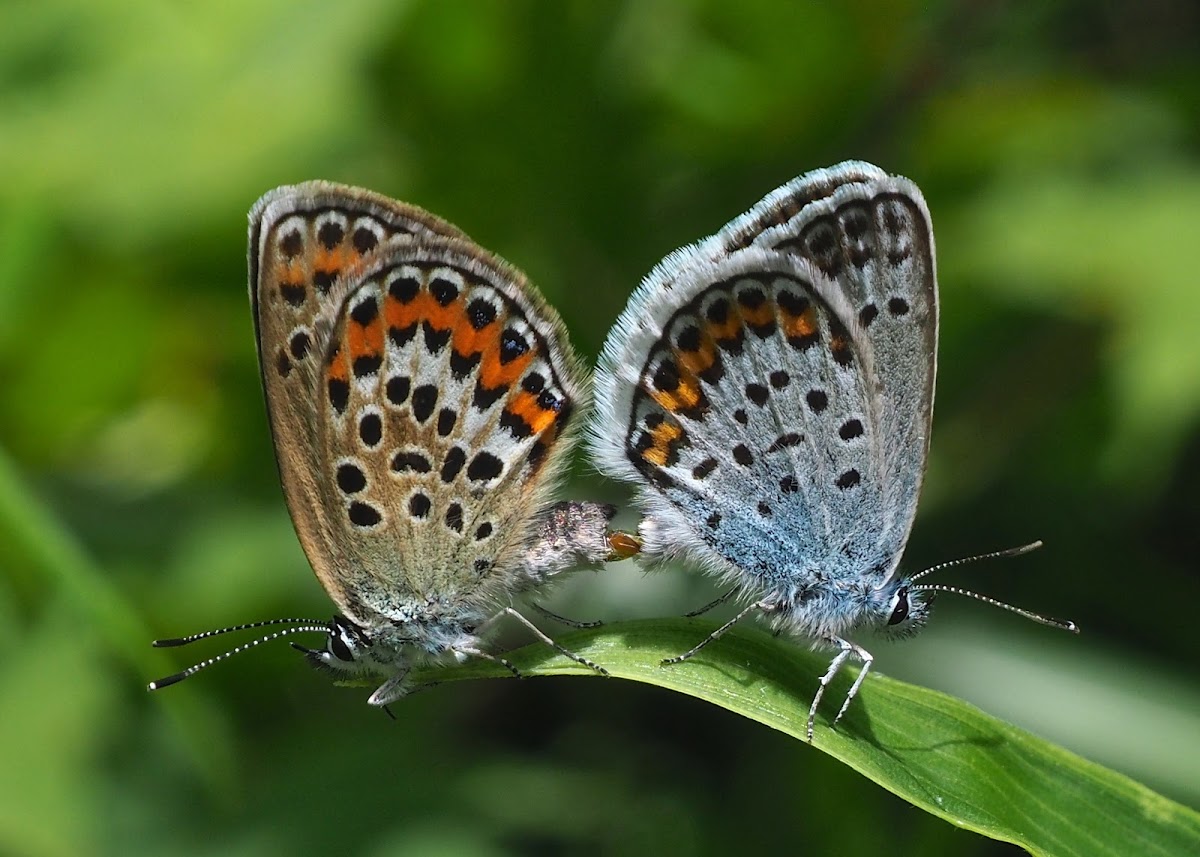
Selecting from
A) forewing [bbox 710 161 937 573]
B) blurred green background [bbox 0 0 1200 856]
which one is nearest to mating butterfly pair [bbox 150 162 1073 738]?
forewing [bbox 710 161 937 573]

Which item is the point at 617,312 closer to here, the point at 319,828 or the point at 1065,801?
the point at 319,828

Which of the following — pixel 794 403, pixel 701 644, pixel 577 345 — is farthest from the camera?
pixel 577 345

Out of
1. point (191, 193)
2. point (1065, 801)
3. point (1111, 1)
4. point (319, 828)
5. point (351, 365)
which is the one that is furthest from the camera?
point (1111, 1)

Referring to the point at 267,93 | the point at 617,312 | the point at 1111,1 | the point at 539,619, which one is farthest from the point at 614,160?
the point at 1111,1

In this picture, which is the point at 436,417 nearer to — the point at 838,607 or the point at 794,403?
the point at 794,403

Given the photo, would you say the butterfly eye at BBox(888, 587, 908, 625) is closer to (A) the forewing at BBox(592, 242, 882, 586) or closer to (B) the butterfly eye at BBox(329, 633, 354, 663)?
(A) the forewing at BBox(592, 242, 882, 586)

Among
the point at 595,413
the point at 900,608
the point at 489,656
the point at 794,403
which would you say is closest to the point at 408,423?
the point at 595,413
